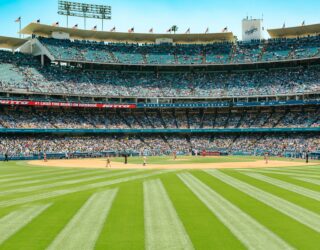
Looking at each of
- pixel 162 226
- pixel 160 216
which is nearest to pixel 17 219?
pixel 160 216

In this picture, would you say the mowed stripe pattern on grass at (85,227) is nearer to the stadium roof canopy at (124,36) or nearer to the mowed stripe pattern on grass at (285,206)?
the mowed stripe pattern on grass at (285,206)

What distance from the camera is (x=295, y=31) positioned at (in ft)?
267

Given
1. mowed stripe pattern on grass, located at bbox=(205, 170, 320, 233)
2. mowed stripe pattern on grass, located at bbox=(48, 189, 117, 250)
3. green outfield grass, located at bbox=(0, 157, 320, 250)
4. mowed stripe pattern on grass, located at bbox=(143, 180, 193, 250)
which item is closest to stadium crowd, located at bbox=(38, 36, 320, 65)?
green outfield grass, located at bbox=(0, 157, 320, 250)

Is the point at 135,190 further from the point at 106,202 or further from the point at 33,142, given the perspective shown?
the point at 33,142

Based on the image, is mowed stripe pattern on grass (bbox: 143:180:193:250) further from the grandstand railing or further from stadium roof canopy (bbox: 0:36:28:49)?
stadium roof canopy (bbox: 0:36:28:49)

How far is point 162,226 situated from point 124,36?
7574cm

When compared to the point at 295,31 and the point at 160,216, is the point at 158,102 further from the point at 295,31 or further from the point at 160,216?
the point at 160,216

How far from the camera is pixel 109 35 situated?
84.1m

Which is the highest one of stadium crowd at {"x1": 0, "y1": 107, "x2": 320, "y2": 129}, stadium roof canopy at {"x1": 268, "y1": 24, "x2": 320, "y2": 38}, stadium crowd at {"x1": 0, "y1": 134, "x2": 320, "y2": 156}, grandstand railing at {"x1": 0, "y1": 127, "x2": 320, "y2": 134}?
stadium roof canopy at {"x1": 268, "y1": 24, "x2": 320, "y2": 38}

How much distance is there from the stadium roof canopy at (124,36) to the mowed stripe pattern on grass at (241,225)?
68.4m

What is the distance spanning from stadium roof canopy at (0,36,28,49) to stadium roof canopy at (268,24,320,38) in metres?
55.5

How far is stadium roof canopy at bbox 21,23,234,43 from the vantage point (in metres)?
80.4

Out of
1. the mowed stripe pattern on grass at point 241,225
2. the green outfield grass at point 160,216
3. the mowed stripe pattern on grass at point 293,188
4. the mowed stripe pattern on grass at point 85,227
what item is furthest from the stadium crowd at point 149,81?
Answer: the mowed stripe pattern on grass at point 241,225

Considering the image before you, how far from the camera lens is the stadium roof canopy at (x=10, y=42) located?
7569 centimetres
